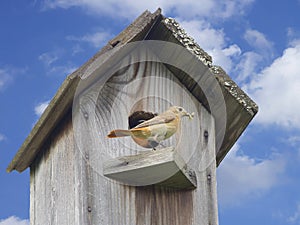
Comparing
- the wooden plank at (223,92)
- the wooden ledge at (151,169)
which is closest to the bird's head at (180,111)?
the wooden ledge at (151,169)

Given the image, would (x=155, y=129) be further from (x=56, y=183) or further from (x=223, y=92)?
(x=223, y=92)

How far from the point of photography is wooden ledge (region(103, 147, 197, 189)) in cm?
474

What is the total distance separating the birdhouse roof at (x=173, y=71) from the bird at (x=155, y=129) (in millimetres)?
449

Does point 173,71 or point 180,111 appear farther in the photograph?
point 173,71

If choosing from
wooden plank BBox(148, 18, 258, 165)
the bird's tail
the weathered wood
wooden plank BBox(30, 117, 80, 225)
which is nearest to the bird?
the bird's tail

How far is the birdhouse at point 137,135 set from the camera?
4895 mm

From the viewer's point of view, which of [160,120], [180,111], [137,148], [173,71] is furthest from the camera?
[173,71]

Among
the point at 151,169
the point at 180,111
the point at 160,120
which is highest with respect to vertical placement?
the point at 180,111

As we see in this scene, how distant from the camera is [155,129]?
4801 mm

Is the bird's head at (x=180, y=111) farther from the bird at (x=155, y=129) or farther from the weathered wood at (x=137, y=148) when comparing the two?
the weathered wood at (x=137, y=148)

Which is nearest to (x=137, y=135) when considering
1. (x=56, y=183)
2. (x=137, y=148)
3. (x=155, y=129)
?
(x=155, y=129)

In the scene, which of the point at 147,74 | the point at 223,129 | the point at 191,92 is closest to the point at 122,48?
the point at 147,74

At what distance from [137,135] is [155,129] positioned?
0.11 meters

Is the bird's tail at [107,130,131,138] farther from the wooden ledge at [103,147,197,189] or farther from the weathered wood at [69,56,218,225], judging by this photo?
the weathered wood at [69,56,218,225]
